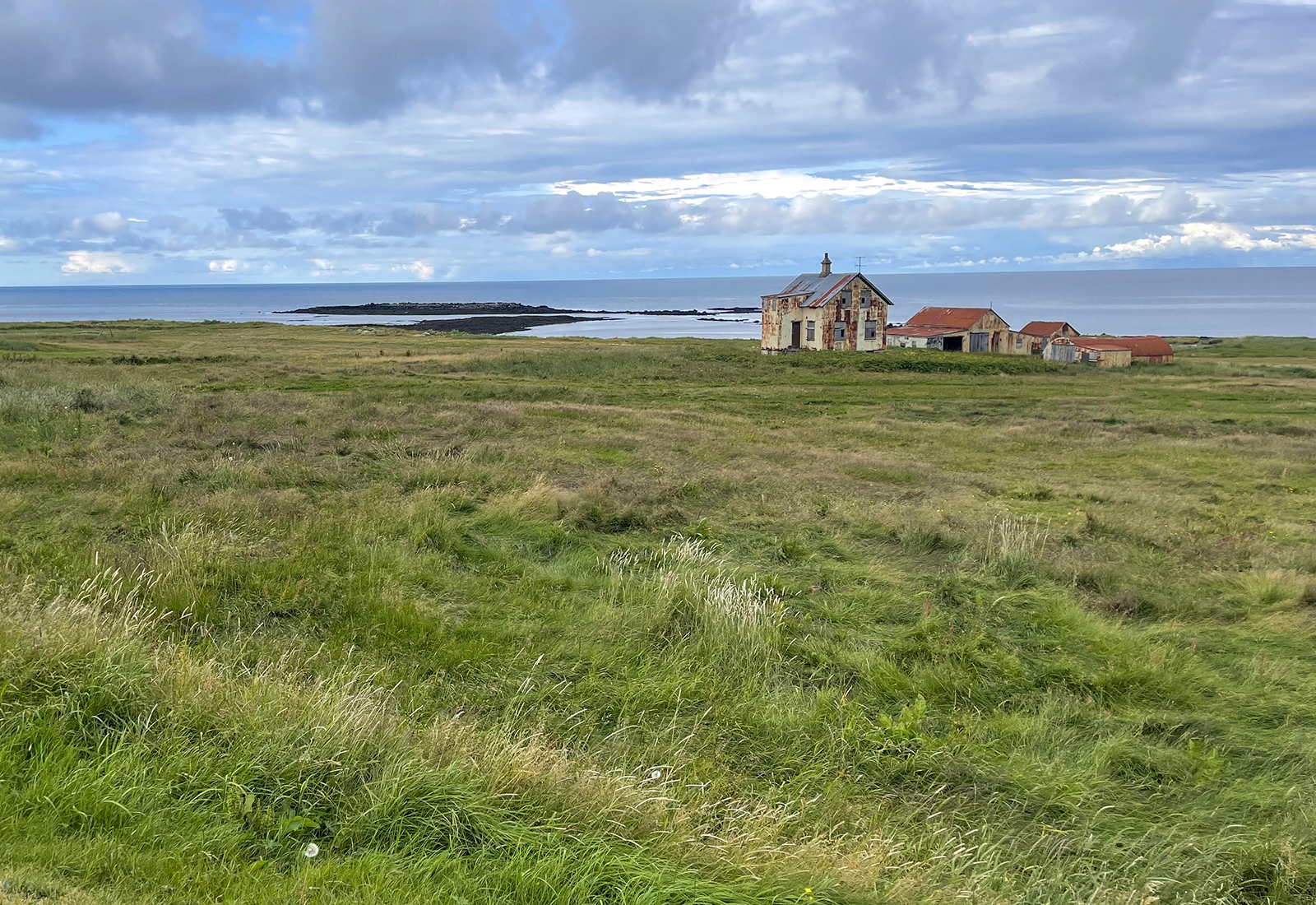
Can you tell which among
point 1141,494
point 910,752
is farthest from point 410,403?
point 910,752

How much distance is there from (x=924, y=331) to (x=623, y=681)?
67445 millimetres

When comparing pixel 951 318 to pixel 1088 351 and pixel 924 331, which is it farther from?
pixel 1088 351

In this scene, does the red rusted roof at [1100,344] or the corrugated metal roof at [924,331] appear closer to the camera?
the red rusted roof at [1100,344]

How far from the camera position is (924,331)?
69250mm

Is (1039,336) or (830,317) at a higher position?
(830,317)

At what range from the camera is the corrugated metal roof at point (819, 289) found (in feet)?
191

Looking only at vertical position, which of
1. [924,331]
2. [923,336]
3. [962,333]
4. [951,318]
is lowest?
[923,336]

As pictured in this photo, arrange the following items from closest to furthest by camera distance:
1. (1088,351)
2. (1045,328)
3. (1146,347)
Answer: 1. (1146,347)
2. (1088,351)
3. (1045,328)

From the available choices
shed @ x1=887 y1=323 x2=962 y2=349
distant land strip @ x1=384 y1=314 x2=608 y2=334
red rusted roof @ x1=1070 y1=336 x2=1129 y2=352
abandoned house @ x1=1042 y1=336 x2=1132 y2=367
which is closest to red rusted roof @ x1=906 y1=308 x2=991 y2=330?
shed @ x1=887 y1=323 x2=962 y2=349

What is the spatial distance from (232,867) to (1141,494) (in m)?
16.5

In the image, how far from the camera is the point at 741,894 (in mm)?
3875

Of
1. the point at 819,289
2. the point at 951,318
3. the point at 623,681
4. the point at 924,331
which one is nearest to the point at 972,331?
the point at 951,318

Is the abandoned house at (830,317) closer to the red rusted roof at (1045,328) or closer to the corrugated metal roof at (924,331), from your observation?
the corrugated metal roof at (924,331)

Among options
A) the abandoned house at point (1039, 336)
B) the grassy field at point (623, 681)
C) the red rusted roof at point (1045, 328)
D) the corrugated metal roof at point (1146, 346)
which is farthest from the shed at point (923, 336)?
the grassy field at point (623, 681)
